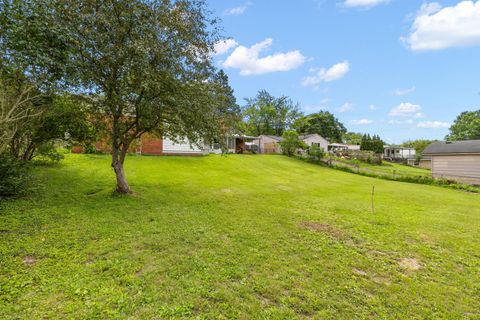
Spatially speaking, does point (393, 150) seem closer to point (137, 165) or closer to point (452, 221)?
point (452, 221)

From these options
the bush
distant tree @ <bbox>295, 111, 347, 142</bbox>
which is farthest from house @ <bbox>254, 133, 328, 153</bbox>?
the bush

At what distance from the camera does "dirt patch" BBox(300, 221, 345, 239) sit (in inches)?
233

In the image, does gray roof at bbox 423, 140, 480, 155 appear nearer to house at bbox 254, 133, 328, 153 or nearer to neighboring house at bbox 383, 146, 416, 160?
house at bbox 254, 133, 328, 153

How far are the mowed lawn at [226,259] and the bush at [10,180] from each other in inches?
17.2

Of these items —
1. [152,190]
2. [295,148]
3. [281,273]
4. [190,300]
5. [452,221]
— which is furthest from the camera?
[295,148]

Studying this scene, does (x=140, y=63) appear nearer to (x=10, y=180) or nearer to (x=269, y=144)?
(x=10, y=180)

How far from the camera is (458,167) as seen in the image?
19.2 metres

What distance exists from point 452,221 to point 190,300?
8.85 m

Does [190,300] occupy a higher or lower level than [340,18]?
lower

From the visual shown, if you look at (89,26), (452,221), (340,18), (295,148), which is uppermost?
(340,18)

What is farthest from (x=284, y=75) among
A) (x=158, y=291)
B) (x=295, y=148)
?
(x=158, y=291)

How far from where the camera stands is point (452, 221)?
25.2ft

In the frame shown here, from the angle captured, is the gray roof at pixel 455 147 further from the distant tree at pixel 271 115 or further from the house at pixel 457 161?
the distant tree at pixel 271 115

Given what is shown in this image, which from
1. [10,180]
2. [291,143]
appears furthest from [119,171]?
[291,143]
